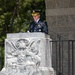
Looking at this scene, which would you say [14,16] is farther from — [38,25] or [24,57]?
[24,57]

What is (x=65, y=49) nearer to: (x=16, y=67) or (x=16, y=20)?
(x=16, y=67)

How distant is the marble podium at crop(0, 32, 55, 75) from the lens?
1044 centimetres

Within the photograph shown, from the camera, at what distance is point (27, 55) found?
10461 millimetres

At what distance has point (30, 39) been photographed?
10.5 meters

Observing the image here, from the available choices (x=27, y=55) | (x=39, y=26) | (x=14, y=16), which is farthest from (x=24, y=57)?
(x=14, y=16)

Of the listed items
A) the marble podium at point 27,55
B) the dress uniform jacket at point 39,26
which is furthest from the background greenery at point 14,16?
the marble podium at point 27,55

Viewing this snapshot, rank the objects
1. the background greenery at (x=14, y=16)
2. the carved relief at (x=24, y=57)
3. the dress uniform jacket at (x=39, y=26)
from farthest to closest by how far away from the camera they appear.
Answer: the background greenery at (x=14, y=16)
the dress uniform jacket at (x=39, y=26)
the carved relief at (x=24, y=57)

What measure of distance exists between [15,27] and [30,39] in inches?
415

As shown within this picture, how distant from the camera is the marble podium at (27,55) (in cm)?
1044

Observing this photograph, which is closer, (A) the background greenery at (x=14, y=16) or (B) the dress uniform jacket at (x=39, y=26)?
(B) the dress uniform jacket at (x=39, y=26)

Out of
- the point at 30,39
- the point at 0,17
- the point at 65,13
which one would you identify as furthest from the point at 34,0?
the point at 30,39

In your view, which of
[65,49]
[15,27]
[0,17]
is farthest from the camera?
[15,27]

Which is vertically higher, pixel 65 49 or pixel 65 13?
pixel 65 13

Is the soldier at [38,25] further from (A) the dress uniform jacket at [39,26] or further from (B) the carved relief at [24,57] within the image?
(B) the carved relief at [24,57]
